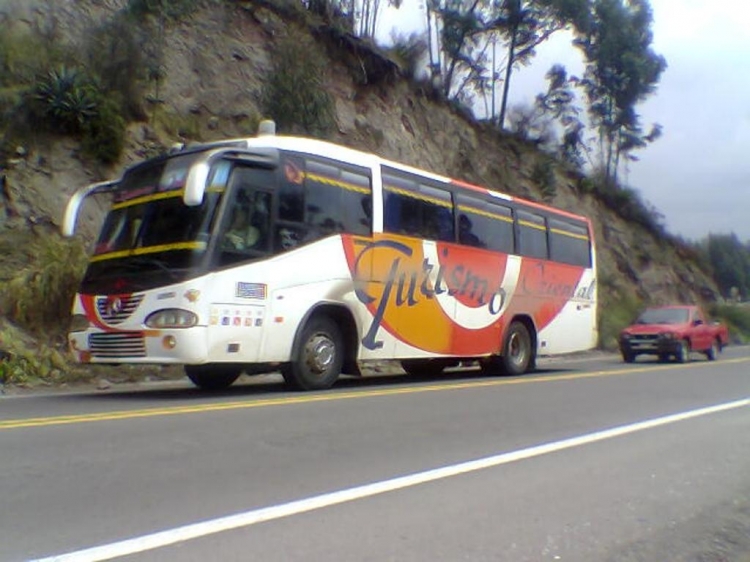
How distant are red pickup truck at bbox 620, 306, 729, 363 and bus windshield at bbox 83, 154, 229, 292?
1666cm

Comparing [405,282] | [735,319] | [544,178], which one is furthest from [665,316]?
[735,319]

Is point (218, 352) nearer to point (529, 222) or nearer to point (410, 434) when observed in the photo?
point (410, 434)

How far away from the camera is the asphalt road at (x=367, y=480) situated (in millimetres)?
5301

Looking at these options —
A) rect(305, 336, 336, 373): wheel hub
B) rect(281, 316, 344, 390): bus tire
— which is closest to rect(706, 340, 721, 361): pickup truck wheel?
rect(281, 316, 344, 390): bus tire

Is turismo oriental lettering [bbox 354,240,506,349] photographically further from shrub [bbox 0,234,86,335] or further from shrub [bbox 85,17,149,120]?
shrub [bbox 85,17,149,120]

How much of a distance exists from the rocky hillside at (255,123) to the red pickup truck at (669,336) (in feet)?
29.9

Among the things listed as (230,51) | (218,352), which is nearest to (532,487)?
(218,352)

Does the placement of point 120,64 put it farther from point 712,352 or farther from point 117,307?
point 712,352

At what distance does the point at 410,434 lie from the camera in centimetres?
918

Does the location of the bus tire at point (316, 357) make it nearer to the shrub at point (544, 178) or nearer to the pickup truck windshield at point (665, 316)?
the pickup truck windshield at point (665, 316)

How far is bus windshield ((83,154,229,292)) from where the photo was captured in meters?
11.1

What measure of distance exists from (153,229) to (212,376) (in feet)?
9.57

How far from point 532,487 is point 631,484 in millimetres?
860

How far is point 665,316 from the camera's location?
25.9 m
